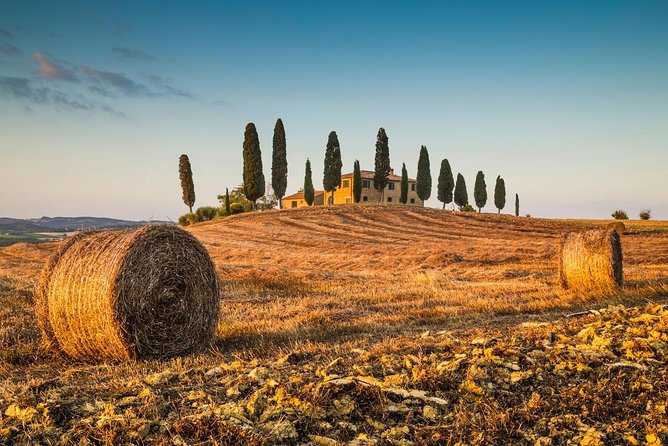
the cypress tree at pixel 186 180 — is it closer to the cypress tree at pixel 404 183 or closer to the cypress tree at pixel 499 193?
the cypress tree at pixel 404 183

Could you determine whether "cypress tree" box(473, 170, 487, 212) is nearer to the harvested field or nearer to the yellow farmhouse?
the yellow farmhouse

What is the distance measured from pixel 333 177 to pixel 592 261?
167ft

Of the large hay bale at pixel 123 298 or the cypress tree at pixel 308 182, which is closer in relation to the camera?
the large hay bale at pixel 123 298

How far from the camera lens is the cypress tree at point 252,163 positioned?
54906mm

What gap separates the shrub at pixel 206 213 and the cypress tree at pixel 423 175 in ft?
94.8

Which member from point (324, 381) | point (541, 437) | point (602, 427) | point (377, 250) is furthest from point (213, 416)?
point (377, 250)

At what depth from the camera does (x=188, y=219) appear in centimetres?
5750

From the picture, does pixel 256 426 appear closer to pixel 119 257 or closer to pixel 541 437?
pixel 541 437

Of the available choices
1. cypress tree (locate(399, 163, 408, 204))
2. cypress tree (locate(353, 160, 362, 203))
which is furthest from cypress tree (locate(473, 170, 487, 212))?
cypress tree (locate(353, 160, 362, 203))

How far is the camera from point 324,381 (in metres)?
4.84

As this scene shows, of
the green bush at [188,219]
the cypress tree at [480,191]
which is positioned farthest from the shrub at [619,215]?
the green bush at [188,219]

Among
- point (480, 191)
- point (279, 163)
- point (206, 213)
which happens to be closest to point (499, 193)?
point (480, 191)

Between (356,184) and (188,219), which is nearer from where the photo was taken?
(188,219)

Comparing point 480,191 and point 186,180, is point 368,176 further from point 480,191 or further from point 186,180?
point 186,180
